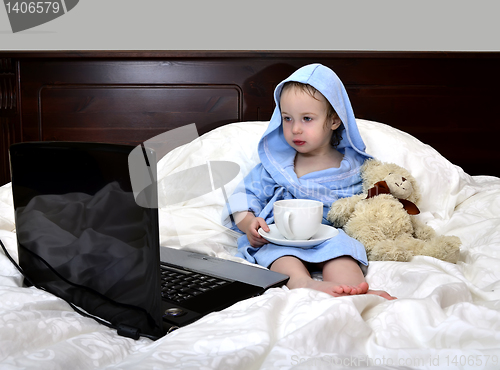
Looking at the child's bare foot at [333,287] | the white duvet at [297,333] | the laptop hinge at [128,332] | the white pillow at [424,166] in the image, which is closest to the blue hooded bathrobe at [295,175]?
the white pillow at [424,166]

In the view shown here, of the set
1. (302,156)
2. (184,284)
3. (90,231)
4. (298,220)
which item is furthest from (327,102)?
(90,231)

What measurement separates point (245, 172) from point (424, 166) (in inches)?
22.3

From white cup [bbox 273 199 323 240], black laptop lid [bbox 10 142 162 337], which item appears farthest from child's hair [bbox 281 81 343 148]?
black laptop lid [bbox 10 142 162 337]

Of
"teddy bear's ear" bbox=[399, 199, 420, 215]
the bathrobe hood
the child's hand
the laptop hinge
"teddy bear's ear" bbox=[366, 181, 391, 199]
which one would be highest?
the bathrobe hood

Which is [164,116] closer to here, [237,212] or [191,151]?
[191,151]

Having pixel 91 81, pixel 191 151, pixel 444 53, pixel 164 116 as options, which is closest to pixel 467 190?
pixel 444 53

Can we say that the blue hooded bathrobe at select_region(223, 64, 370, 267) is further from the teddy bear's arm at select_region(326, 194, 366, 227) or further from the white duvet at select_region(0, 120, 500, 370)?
the white duvet at select_region(0, 120, 500, 370)

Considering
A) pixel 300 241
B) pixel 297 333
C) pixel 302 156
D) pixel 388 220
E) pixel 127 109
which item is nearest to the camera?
pixel 297 333

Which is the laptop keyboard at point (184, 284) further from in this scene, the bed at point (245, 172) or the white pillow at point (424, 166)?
the white pillow at point (424, 166)

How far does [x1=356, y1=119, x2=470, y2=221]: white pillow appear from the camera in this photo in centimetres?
133

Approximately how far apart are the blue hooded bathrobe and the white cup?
137mm
